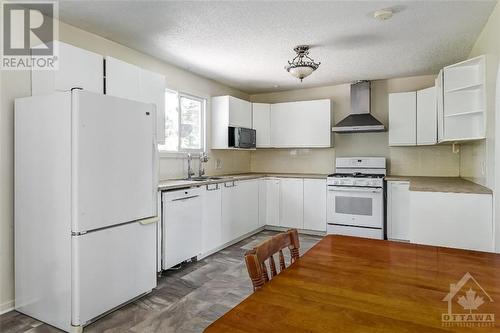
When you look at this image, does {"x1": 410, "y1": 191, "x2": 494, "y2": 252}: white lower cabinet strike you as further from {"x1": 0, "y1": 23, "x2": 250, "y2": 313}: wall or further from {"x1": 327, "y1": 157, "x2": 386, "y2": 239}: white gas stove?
{"x1": 0, "y1": 23, "x2": 250, "y2": 313}: wall

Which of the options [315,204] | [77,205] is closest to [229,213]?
[315,204]

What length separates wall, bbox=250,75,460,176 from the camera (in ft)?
14.8

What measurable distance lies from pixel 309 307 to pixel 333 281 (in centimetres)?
22

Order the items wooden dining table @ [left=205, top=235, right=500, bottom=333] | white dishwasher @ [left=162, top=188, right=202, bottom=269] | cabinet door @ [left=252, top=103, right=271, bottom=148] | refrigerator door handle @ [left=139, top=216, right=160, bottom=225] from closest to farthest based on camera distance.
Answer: wooden dining table @ [left=205, top=235, right=500, bottom=333] < refrigerator door handle @ [left=139, top=216, right=160, bottom=225] < white dishwasher @ [left=162, top=188, right=202, bottom=269] < cabinet door @ [left=252, top=103, right=271, bottom=148]

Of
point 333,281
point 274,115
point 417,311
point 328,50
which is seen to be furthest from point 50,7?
point 274,115

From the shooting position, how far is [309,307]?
0.86m

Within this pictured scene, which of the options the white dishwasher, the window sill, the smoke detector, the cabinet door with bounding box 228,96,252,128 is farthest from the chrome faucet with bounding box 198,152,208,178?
the smoke detector

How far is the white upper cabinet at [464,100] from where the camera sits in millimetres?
2730

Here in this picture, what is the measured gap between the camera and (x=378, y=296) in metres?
0.93

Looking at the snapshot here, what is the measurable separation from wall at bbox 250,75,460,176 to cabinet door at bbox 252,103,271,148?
1.41ft

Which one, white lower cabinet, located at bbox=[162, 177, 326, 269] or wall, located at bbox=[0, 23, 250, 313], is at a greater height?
wall, located at bbox=[0, 23, 250, 313]

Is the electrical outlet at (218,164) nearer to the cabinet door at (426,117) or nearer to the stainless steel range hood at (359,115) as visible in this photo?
the stainless steel range hood at (359,115)

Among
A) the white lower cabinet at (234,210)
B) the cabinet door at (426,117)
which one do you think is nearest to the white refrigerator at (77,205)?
the white lower cabinet at (234,210)

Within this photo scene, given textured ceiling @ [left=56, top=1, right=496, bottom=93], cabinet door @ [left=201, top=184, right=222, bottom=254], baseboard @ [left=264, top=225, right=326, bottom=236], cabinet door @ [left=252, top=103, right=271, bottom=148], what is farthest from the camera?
cabinet door @ [left=252, top=103, right=271, bottom=148]
